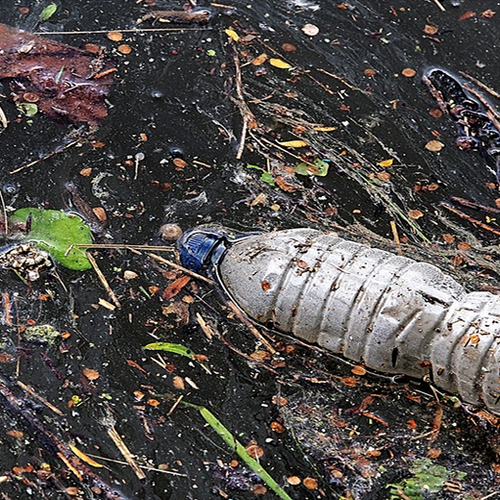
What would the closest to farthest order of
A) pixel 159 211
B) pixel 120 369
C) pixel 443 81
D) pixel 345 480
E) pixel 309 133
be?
pixel 345 480
pixel 120 369
pixel 159 211
pixel 309 133
pixel 443 81

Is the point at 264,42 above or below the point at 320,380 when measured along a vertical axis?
above

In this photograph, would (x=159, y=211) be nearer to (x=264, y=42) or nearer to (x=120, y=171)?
(x=120, y=171)

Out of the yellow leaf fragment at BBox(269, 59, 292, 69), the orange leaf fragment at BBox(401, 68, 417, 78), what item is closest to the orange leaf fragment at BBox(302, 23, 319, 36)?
the yellow leaf fragment at BBox(269, 59, 292, 69)

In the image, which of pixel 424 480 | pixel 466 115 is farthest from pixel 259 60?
pixel 424 480

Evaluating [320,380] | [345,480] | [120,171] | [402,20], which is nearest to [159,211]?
[120,171]

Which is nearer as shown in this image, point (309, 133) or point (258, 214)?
point (258, 214)

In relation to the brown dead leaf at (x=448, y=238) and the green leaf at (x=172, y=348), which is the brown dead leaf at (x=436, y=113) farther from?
the green leaf at (x=172, y=348)

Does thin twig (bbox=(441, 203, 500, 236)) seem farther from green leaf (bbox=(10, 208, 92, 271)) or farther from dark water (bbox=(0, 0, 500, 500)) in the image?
green leaf (bbox=(10, 208, 92, 271))
